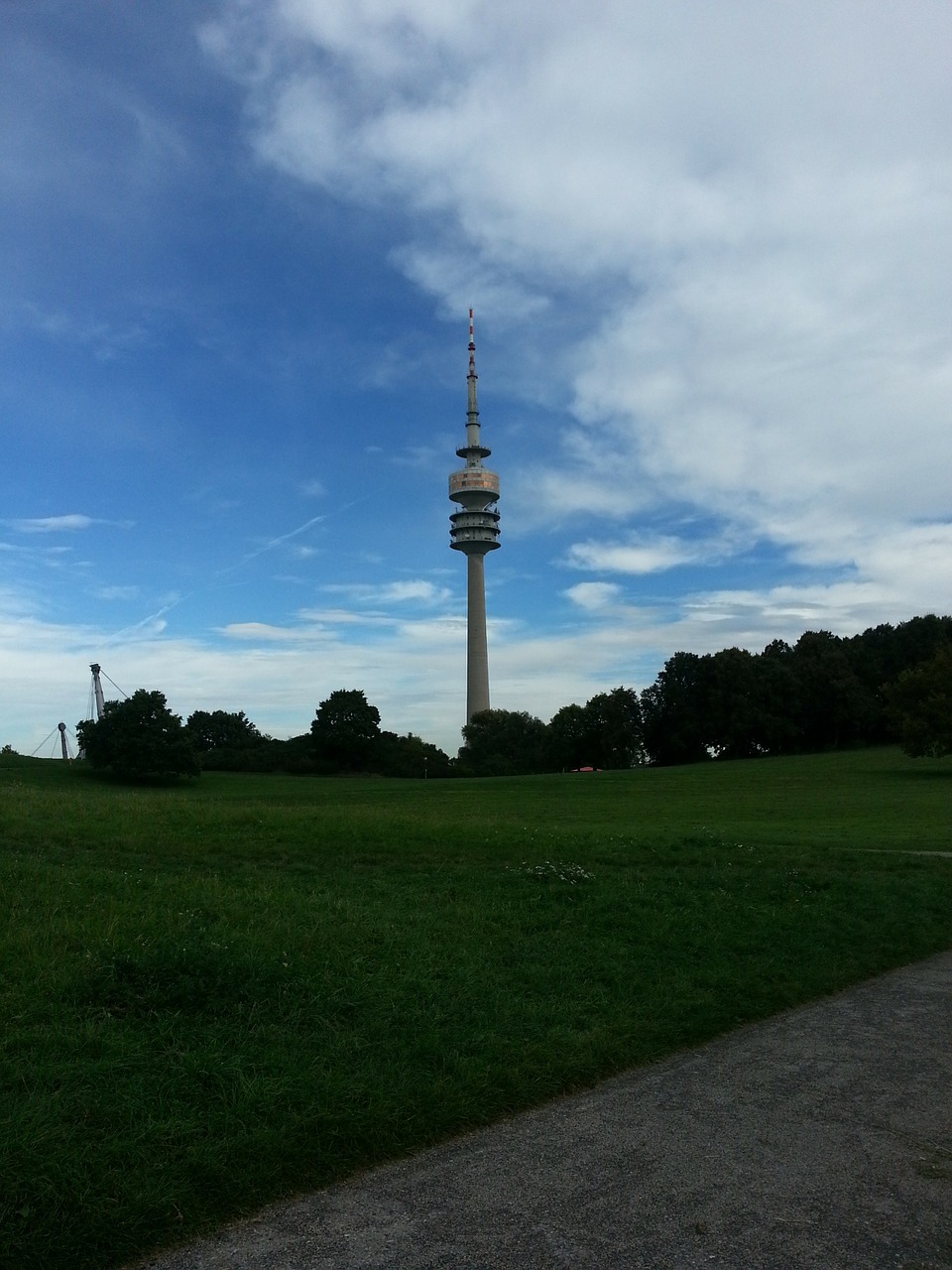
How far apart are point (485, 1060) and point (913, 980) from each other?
18.9 ft

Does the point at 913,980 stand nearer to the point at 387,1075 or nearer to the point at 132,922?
the point at 387,1075

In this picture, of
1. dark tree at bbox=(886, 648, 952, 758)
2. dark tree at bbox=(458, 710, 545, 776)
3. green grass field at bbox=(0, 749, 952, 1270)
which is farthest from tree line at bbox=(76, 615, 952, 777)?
green grass field at bbox=(0, 749, 952, 1270)

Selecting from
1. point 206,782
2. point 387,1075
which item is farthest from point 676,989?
point 206,782

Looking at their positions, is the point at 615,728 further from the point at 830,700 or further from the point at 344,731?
the point at 344,731

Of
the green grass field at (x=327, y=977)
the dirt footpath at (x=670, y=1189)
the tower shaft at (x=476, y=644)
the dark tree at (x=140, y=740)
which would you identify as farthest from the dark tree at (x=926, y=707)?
the tower shaft at (x=476, y=644)

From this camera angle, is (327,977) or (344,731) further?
(344,731)

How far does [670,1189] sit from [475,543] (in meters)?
129

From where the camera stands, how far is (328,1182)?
204 inches

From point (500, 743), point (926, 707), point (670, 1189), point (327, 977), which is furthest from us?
point (500, 743)

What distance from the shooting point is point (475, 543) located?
133125mm

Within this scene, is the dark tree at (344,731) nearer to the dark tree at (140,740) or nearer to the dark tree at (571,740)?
the dark tree at (571,740)

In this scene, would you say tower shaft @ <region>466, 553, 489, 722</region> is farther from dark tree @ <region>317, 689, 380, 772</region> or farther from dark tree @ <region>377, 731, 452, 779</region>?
dark tree @ <region>317, 689, 380, 772</region>

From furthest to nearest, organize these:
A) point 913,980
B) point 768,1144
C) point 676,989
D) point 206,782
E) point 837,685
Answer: point 837,685
point 206,782
point 913,980
point 676,989
point 768,1144

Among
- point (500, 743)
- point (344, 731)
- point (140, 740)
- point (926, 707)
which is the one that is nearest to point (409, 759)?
point (344, 731)
